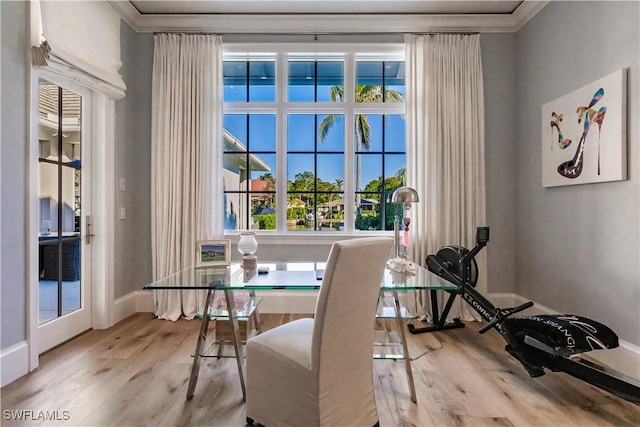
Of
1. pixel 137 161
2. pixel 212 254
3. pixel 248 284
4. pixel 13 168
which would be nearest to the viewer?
pixel 248 284

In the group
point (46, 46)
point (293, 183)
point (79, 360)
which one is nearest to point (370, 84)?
point (293, 183)

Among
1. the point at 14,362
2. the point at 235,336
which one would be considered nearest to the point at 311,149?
the point at 235,336

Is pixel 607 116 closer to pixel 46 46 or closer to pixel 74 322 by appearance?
pixel 46 46

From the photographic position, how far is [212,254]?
2268 mm

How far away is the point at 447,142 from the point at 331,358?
2.63 m

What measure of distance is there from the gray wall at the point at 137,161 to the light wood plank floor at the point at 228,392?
955mm

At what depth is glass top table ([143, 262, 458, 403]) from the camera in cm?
175

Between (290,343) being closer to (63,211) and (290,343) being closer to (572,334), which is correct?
(572,334)

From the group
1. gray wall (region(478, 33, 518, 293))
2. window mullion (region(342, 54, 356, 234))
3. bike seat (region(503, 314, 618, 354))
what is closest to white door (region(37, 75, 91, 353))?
window mullion (region(342, 54, 356, 234))

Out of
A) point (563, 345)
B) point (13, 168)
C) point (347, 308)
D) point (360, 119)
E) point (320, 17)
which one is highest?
point (320, 17)

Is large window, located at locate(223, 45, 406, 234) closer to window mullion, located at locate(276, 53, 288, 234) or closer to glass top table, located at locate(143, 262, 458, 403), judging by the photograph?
window mullion, located at locate(276, 53, 288, 234)

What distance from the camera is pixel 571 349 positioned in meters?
1.88

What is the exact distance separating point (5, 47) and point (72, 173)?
1047mm

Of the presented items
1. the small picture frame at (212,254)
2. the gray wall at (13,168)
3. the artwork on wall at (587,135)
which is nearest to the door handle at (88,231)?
the gray wall at (13,168)
